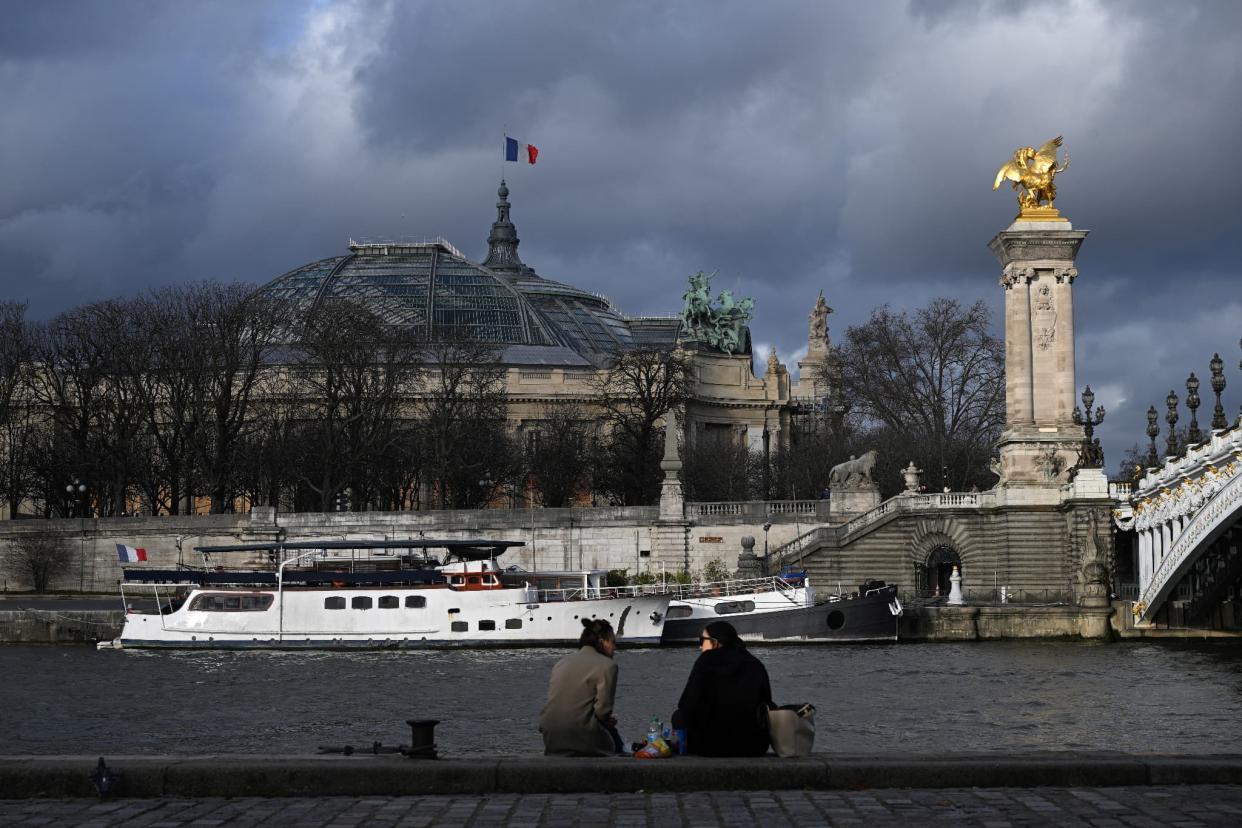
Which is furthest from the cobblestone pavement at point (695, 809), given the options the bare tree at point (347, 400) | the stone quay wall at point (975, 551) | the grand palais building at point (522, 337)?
the grand palais building at point (522, 337)

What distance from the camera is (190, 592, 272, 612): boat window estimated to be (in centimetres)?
5372

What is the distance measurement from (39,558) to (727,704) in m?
62.7

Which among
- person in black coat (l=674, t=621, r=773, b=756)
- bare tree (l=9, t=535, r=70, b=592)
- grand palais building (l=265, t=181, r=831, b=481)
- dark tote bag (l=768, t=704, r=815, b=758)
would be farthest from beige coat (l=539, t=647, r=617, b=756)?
grand palais building (l=265, t=181, r=831, b=481)

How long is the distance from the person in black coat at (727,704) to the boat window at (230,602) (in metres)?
39.8

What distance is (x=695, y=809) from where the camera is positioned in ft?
45.4

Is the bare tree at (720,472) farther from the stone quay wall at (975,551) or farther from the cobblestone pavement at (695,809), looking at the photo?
the cobblestone pavement at (695,809)

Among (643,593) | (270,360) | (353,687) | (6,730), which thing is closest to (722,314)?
(270,360)

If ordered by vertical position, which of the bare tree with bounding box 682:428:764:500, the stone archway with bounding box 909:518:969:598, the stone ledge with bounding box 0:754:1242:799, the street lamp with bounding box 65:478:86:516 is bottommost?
the stone ledge with bounding box 0:754:1242:799

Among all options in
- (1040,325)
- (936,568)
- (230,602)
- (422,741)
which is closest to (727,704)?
(422,741)

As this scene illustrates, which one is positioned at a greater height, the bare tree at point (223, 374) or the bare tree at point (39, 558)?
the bare tree at point (223, 374)

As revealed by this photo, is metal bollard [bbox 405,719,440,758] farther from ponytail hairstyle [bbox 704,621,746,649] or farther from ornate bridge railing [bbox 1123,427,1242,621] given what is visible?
ornate bridge railing [bbox 1123,427,1242,621]

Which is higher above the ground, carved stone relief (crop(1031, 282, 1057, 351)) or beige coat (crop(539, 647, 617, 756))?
carved stone relief (crop(1031, 282, 1057, 351))

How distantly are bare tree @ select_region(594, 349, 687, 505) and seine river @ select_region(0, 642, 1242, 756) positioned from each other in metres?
32.3

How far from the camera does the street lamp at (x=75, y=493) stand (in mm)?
74562
